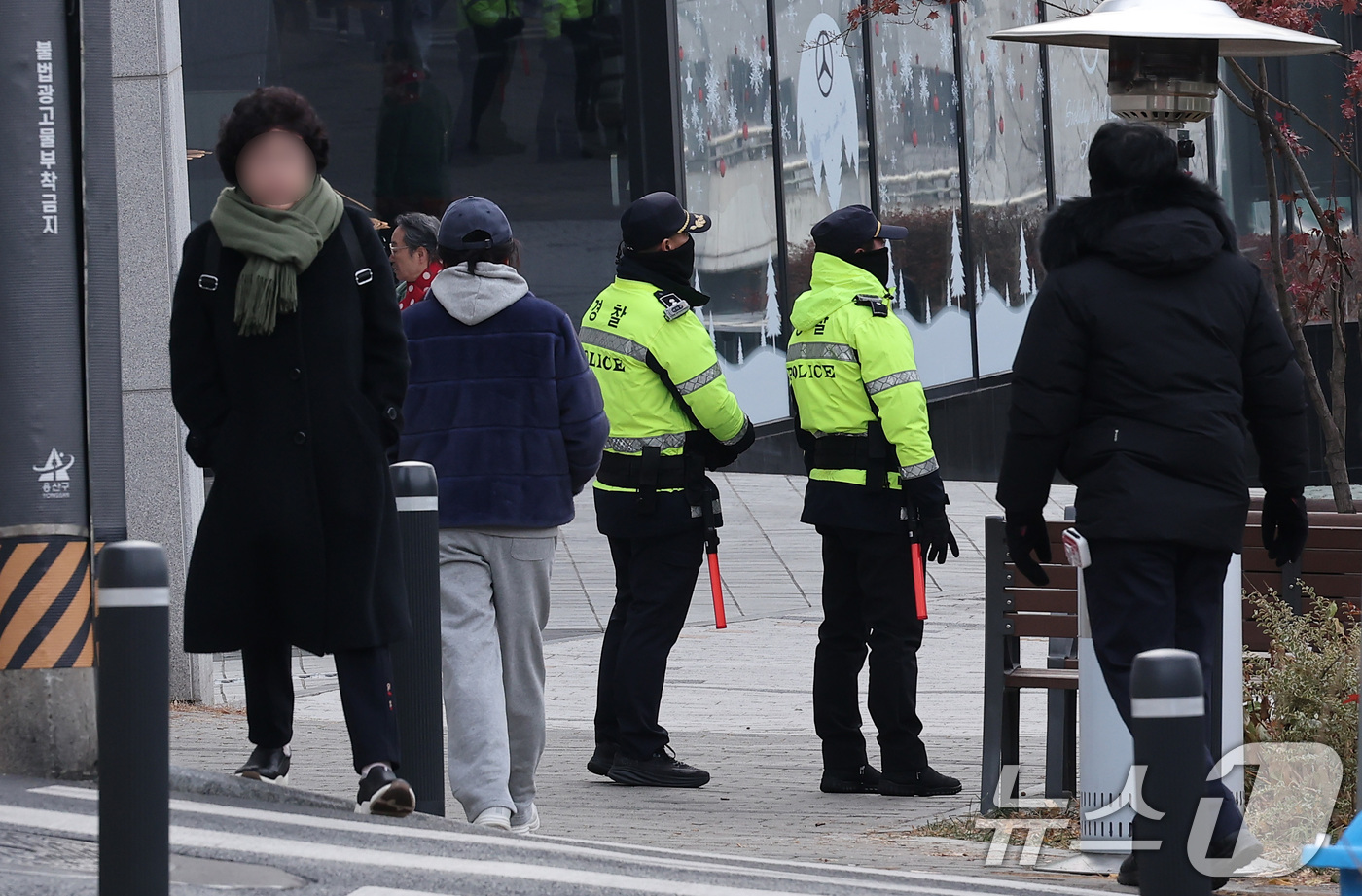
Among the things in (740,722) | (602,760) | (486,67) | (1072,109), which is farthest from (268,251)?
(1072,109)

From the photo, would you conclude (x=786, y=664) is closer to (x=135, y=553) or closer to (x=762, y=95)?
(x=135, y=553)

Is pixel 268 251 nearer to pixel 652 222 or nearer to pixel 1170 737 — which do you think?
pixel 652 222

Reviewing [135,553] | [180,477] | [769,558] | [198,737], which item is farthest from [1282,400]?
[769,558]

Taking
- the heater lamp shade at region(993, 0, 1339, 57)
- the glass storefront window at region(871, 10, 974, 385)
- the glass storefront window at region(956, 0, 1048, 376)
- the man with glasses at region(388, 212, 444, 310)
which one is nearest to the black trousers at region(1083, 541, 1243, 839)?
the heater lamp shade at region(993, 0, 1339, 57)

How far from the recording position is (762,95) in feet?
57.2

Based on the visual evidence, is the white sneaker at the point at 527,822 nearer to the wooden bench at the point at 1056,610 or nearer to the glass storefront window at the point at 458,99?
the wooden bench at the point at 1056,610

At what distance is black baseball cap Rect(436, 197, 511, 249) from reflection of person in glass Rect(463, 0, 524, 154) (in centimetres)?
1029

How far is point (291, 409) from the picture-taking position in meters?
4.96

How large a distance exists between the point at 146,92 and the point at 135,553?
5308mm

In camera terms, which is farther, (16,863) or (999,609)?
(999,609)

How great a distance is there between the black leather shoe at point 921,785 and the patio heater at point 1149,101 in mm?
1214

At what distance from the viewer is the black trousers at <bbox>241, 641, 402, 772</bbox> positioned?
5.09 m

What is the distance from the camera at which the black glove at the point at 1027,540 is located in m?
5.18

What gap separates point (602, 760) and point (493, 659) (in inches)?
58.5
